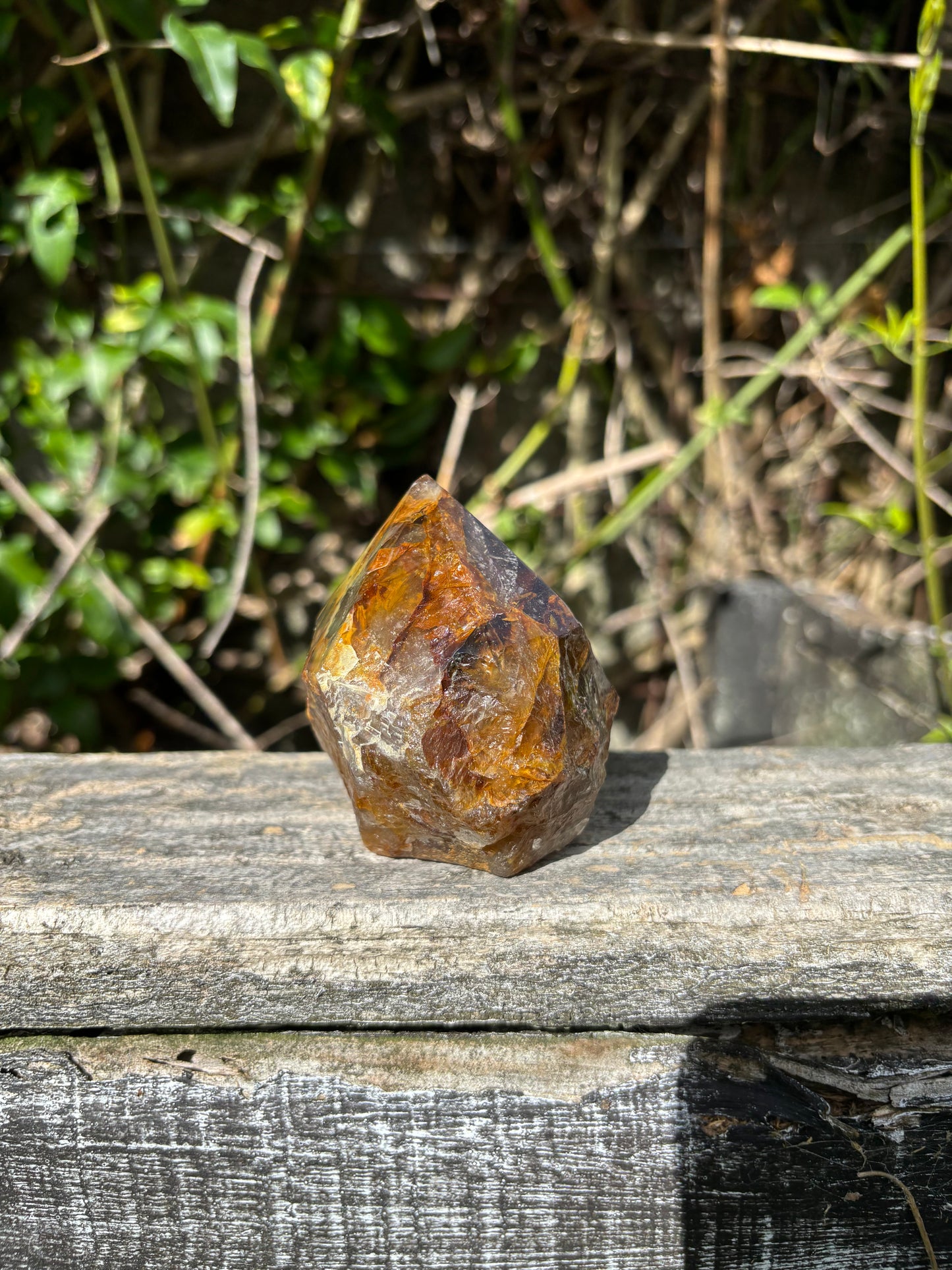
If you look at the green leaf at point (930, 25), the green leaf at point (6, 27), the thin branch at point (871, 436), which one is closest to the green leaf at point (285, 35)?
the green leaf at point (6, 27)

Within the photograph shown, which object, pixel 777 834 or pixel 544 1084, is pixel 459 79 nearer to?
pixel 777 834

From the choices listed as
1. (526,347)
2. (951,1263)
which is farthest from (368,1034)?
(526,347)

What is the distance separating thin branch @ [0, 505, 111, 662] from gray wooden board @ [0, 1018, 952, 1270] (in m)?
0.83

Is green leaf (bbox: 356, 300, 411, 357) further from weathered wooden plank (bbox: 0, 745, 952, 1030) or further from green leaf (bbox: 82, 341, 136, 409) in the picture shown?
weathered wooden plank (bbox: 0, 745, 952, 1030)

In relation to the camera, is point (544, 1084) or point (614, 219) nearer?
point (544, 1084)

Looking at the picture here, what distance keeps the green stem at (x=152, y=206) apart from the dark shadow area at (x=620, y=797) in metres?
0.91

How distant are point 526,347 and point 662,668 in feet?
2.77

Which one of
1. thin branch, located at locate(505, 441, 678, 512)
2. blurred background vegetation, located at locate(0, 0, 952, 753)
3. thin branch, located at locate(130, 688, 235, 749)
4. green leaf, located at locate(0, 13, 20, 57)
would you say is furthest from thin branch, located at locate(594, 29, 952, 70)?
thin branch, located at locate(130, 688, 235, 749)

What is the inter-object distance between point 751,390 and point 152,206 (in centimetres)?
114

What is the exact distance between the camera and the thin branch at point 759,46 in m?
1.46

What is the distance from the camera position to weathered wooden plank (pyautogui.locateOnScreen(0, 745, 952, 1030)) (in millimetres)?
787

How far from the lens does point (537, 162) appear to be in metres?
1.90

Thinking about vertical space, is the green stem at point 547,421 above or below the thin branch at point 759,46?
below

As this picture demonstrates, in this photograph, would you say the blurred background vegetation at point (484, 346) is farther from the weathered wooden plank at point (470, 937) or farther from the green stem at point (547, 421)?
the weathered wooden plank at point (470, 937)
